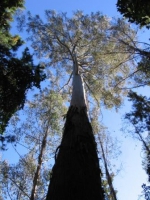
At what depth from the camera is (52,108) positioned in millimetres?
14984

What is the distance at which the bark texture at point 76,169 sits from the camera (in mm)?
4074

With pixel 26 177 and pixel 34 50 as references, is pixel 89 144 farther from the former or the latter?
pixel 34 50

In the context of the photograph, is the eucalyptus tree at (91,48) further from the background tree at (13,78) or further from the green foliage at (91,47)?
the background tree at (13,78)

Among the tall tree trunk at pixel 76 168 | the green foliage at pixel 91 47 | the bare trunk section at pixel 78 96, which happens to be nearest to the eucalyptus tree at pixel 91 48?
the green foliage at pixel 91 47

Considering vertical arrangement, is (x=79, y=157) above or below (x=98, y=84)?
below

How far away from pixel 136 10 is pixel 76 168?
15.9 ft

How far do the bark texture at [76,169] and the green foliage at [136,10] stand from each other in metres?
3.59

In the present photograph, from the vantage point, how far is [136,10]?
22.6 feet

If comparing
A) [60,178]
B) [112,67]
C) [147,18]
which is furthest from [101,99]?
[60,178]

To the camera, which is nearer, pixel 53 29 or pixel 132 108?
pixel 132 108

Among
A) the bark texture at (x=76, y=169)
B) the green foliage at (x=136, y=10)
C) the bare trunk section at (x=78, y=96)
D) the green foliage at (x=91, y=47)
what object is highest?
the green foliage at (x=91, y=47)

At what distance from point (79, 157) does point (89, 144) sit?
67 cm

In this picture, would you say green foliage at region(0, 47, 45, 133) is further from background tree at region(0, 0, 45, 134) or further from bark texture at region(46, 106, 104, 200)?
bark texture at region(46, 106, 104, 200)

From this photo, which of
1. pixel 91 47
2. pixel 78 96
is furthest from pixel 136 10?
pixel 91 47
